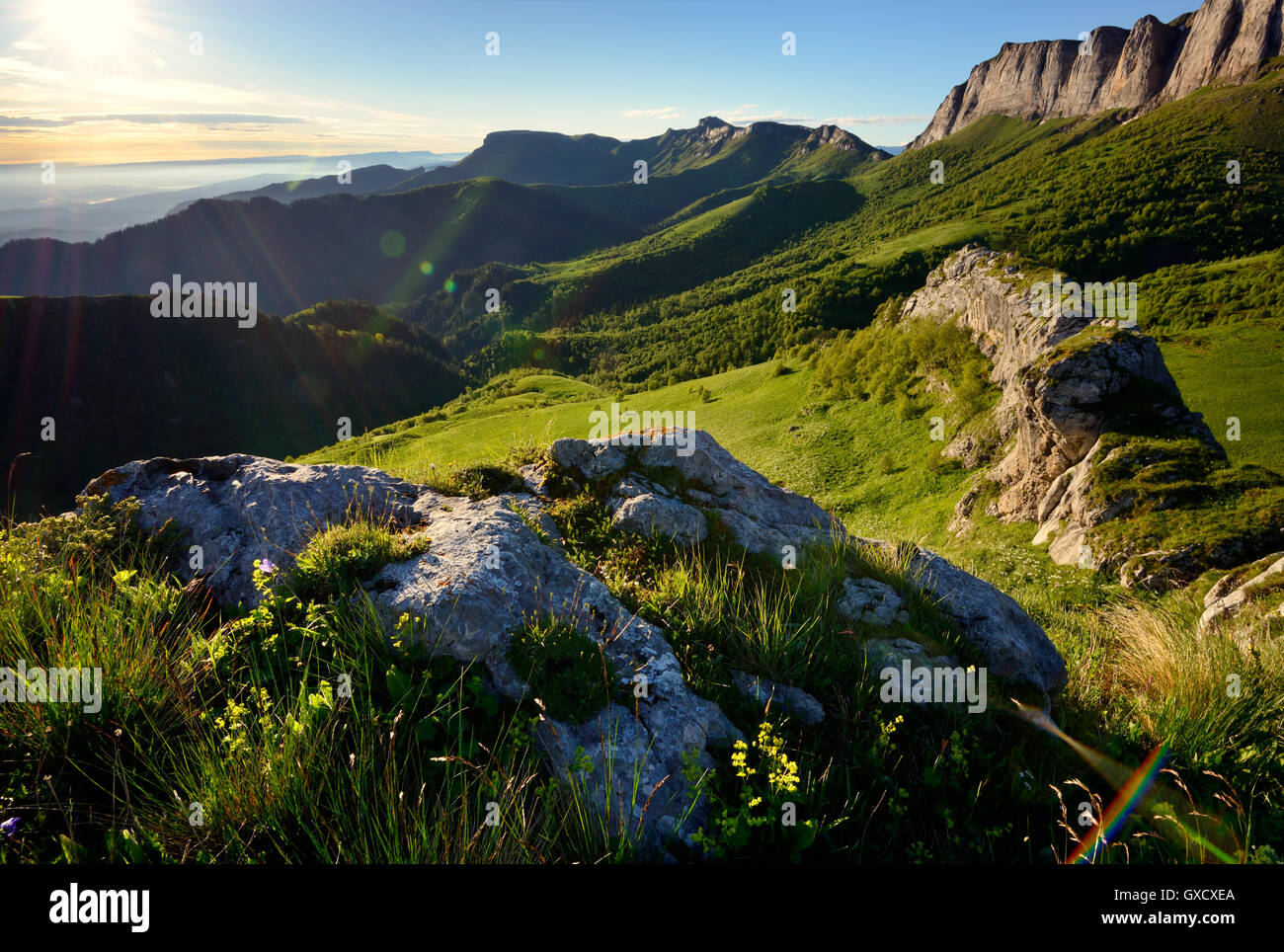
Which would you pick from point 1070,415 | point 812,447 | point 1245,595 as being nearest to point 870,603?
point 1245,595

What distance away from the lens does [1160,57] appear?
15288cm

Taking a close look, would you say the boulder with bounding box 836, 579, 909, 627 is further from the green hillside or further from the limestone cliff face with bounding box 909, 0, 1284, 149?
the limestone cliff face with bounding box 909, 0, 1284, 149

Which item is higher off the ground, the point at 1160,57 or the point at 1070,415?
the point at 1160,57

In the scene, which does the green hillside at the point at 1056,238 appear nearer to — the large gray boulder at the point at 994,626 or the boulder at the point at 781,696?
the large gray boulder at the point at 994,626

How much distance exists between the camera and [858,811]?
330 cm

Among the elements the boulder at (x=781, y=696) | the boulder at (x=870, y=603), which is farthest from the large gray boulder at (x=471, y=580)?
the boulder at (x=870, y=603)

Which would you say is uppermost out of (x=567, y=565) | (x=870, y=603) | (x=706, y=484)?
(x=706, y=484)

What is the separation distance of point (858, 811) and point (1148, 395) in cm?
1945

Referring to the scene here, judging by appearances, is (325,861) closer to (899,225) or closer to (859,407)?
(859,407)

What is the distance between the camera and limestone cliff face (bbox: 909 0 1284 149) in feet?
410

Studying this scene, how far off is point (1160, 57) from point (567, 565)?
237420 millimetres

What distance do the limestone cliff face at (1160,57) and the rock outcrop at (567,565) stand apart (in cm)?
19790

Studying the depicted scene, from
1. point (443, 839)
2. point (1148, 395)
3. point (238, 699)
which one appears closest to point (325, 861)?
point (443, 839)

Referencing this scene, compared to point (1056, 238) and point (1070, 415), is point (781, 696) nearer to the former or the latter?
point (1070, 415)
